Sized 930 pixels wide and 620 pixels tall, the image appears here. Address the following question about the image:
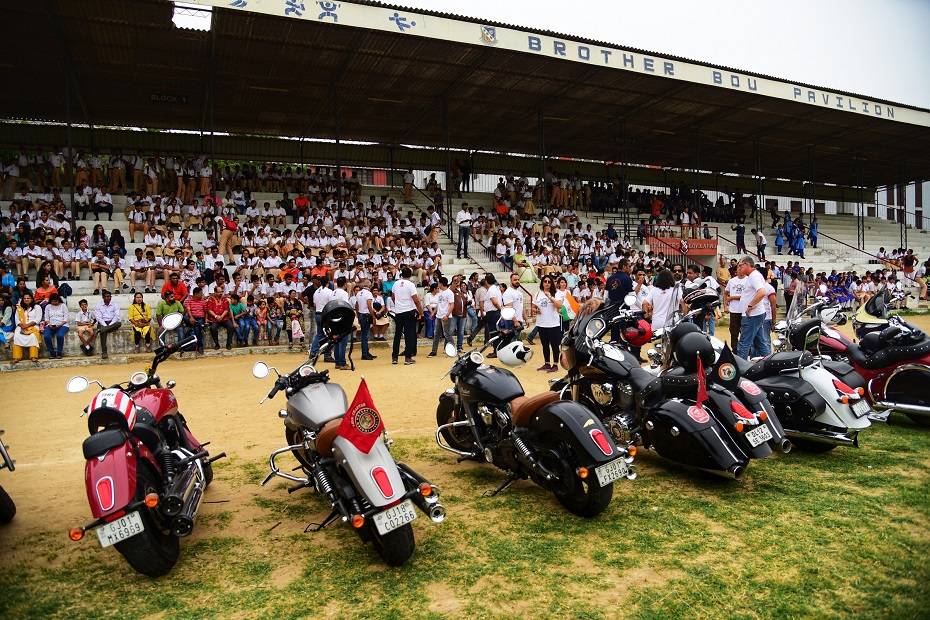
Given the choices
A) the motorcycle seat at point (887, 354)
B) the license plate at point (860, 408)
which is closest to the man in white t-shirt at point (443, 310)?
the motorcycle seat at point (887, 354)

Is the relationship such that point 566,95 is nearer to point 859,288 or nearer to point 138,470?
point 859,288

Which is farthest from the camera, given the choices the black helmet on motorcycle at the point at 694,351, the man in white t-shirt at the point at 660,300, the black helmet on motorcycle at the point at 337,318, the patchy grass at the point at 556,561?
the man in white t-shirt at the point at 660,300

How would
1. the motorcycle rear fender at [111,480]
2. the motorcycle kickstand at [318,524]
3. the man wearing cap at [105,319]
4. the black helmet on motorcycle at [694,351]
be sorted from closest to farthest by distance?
the motorcycle rear fender at [111,480] < the motorcycle kickstand at [318,524] < the black helmet on motorcycle at [694,351] < the man wearing cap at [105,319]

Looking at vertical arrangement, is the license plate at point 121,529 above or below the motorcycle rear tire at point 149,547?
above

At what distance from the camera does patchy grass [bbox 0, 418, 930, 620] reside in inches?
119

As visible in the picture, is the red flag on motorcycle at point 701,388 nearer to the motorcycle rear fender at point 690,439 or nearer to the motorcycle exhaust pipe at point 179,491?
the motorcycle rear fender at point 690,439

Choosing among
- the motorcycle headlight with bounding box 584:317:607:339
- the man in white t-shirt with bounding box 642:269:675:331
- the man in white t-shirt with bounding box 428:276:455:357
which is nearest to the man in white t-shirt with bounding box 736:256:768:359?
the man in white t-shirt with bounding box 642:269:675:331

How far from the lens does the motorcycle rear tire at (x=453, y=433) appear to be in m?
5.22

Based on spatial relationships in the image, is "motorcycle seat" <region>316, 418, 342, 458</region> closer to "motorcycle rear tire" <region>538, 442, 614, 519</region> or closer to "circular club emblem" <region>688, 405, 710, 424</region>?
"motorcycle rear tire" <region>538, 442, 614, 519</region>

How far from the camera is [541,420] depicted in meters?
4.12

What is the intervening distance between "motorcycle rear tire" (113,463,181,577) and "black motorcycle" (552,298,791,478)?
3057mm

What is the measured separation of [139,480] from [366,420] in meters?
1.34

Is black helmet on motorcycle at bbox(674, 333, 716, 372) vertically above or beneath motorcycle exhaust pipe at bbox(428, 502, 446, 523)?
above

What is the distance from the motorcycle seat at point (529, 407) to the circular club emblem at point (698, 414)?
1.00 m
